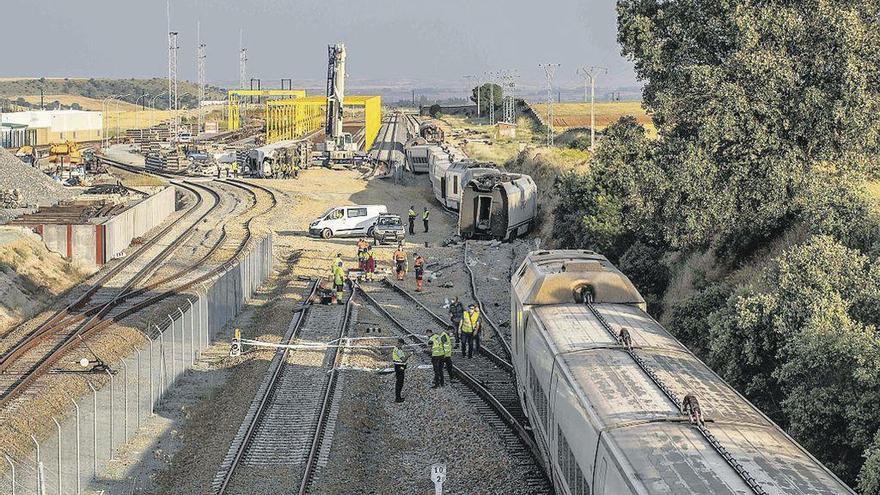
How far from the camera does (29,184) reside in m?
57.4

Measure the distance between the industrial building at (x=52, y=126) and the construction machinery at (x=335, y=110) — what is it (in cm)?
4079

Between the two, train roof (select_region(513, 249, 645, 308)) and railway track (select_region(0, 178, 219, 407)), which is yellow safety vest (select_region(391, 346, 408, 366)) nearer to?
train roof (select_region(513, 249, 645, 308))

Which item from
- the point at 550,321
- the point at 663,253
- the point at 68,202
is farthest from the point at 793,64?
the point at 68,202

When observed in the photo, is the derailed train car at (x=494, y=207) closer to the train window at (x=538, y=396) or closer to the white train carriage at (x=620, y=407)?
the white train carriage at (x=620, y=407)

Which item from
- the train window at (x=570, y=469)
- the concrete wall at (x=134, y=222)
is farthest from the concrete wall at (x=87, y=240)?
the train window at (x=570, y=469)

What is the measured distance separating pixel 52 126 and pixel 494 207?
101m

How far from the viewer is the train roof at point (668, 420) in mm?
9781

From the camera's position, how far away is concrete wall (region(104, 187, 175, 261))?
140ft

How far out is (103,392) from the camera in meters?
19.3

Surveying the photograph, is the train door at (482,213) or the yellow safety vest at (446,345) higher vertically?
the train door at (482,213)

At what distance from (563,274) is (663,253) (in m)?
13.0

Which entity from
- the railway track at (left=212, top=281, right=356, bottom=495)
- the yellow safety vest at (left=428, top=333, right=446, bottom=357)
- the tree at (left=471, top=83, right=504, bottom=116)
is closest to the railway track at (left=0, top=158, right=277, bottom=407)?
the railway track at (left=212, top=281, right=356, bottom=495)

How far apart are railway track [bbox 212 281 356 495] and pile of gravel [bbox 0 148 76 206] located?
1259 inches

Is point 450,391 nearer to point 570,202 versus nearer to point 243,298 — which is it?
point 243,298
